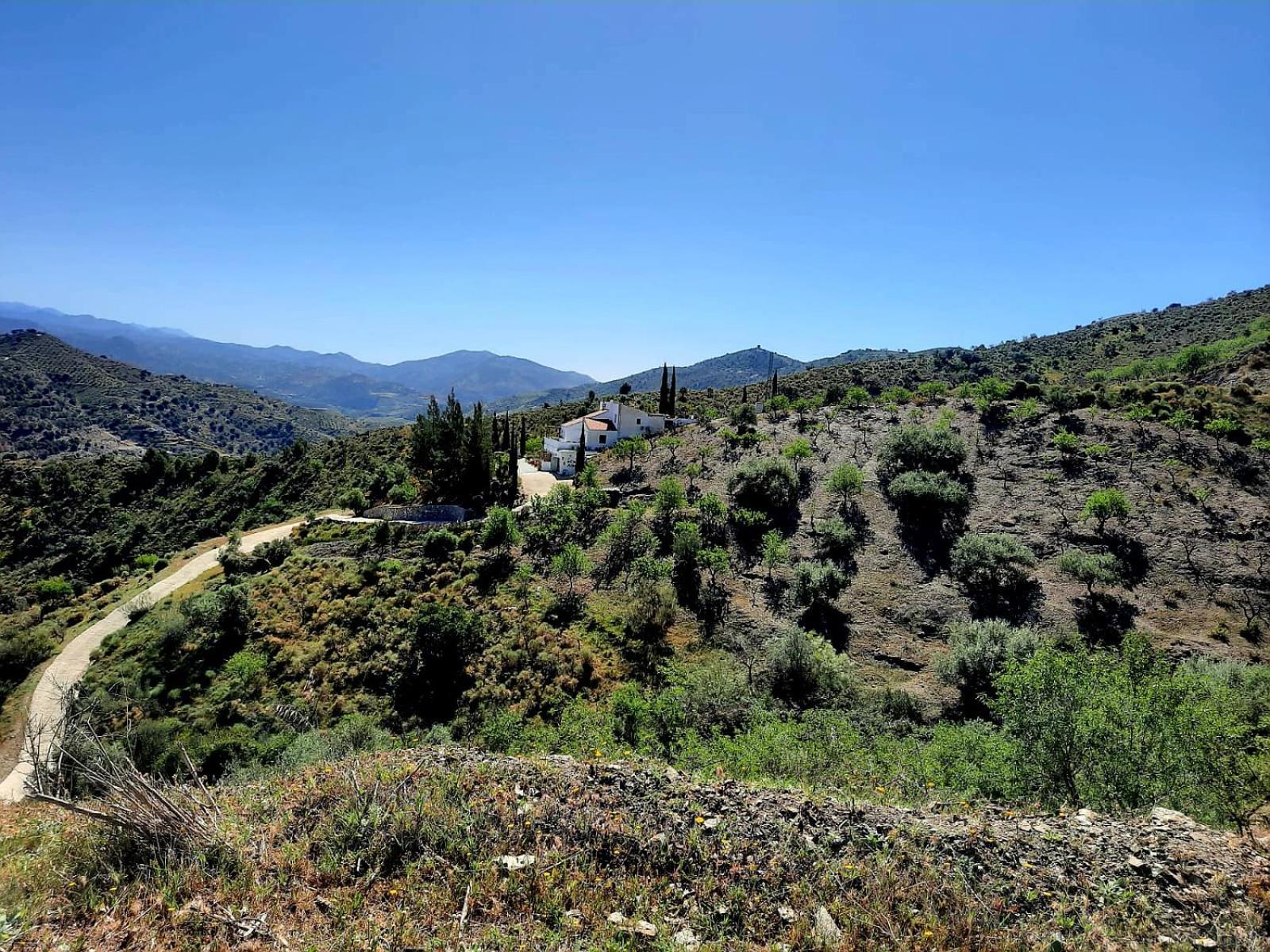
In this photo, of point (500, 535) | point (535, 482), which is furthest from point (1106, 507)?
point (535, 482)

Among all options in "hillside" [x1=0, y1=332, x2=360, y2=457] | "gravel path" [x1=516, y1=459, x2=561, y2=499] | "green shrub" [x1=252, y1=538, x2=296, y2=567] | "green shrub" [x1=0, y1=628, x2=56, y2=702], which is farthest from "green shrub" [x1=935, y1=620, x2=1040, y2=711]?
"hillside" [x1=0, y1=332, x2=360, y2=457]

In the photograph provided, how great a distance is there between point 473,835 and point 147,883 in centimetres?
264

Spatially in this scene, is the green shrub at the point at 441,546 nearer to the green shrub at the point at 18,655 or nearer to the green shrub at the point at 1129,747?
the green shrub at the point at 18,655

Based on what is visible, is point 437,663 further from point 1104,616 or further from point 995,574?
point 1104,616

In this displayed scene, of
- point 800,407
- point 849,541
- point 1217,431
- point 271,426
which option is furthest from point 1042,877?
point 271,426

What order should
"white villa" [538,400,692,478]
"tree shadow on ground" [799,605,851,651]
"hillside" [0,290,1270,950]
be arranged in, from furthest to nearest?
"white villa" [538,400,692,478]
"tree shadow on ground" [799,605,851,651]
"hillside" [0,290,1270,950]

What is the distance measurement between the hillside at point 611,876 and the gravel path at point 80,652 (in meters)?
13.6

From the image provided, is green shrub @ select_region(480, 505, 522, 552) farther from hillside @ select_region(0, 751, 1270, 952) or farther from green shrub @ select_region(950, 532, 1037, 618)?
hillside @ select_region(0, 751, 1270, 952)

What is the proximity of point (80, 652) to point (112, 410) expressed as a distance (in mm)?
118295

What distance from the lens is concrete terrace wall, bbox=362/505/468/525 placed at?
1334 inches

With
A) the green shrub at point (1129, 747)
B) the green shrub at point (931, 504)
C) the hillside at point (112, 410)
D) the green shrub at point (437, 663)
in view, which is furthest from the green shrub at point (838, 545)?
the hillside at point (112, 410)

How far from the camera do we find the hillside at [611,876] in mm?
4320

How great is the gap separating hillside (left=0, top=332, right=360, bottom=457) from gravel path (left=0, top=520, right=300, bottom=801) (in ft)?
253

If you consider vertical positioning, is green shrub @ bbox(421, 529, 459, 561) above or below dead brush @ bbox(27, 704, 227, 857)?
below
